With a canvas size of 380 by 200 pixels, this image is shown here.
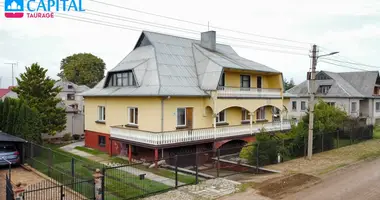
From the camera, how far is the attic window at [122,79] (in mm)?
22097

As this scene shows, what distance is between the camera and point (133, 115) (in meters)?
21.4

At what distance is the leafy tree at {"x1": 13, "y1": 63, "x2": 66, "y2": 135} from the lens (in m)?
24.7

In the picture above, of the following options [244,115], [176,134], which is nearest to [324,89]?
[244,115]

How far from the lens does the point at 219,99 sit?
21.3 meters

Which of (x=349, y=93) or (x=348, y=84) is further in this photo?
(x=348, y=84)

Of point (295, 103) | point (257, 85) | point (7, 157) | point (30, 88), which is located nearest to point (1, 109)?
point (30, 88)

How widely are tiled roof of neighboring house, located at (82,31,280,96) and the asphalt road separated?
9517 mm

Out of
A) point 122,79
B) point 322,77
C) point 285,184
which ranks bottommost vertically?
point 285,184

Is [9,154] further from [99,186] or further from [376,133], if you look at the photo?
[376,133]

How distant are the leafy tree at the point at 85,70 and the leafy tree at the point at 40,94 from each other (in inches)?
1564

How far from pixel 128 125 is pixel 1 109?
9.35 metres

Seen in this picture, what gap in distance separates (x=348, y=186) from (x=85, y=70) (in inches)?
2357

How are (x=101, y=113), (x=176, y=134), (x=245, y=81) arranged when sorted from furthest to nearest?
1. (x=245, y=81)
2. (x=101, y=113)
3. (x=176, y=134)

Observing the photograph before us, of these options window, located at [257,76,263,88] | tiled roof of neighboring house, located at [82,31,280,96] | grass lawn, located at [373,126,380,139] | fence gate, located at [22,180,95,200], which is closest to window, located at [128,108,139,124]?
tiled roof of neighboring house, located at [82,31,280,96]
